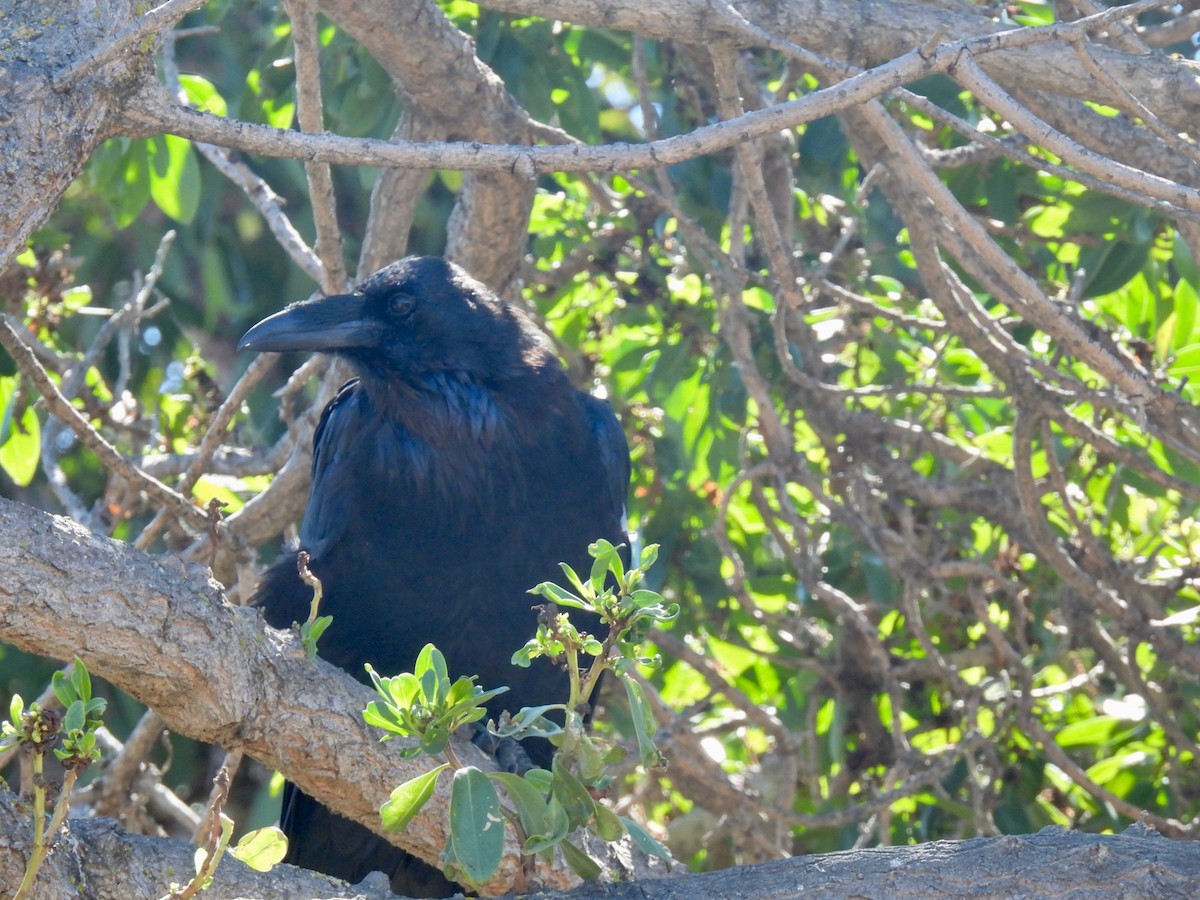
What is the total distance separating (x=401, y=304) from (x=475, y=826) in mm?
1979

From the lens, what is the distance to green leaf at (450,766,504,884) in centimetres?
153

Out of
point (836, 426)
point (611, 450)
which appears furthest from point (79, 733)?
point (836, 426)

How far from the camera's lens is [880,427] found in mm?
3949

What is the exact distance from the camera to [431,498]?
331cm

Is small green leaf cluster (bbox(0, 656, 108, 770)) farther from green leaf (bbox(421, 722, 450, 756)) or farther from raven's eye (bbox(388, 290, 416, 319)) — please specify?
raven's eye (bbox(388, 290, 416, 319))

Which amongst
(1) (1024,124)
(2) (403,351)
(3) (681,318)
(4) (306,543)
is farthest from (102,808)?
(1) (1024,124)

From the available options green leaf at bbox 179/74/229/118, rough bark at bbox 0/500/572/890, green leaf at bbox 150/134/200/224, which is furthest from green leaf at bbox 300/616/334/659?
green leaf at bbox 179/74/229/118

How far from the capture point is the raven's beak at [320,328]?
3.21 m

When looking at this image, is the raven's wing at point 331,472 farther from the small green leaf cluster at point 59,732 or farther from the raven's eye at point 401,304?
the small green leaf cluster at point 59,732

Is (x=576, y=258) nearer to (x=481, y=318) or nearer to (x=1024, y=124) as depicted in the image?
(x=481, y=318)

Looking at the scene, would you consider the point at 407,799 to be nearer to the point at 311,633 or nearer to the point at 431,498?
the point at 311,633

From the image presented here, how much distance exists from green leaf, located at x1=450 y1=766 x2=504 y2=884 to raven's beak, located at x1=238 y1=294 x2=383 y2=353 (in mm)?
1819

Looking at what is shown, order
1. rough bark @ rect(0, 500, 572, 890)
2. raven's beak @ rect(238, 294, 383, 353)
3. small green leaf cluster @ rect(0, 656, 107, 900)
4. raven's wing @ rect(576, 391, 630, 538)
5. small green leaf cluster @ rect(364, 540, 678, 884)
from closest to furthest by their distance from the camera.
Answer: small green leaf cluster @ rect(0, 656, 107, 900), small green leaf cluster @ rect(364, 540, 678, 884), rough bark @ rect(0, 500, 572, 890), raven's beak @ rect(238, 294, 383, 353), raven's wing @ rect(576, 391, 630, 538)

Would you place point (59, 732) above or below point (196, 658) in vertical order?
above
